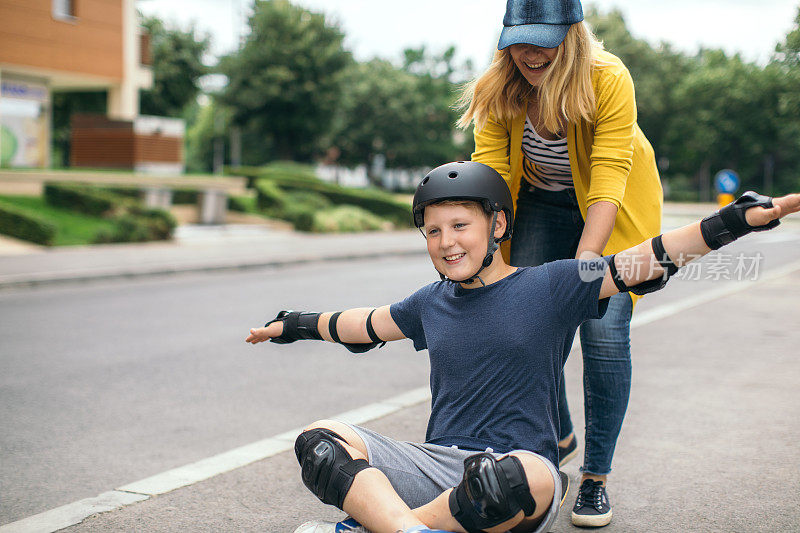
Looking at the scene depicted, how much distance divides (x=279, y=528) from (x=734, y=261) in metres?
1.80

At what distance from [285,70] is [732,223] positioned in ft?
122

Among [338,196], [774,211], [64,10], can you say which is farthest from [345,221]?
[774,211]

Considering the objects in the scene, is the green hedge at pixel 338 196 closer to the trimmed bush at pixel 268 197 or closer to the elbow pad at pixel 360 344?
the trimmed bush at pixel 268 197

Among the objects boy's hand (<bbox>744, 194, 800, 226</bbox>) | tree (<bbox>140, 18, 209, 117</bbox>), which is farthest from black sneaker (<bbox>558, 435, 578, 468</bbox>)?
tree (<bbox>140, 18, 209, 117</bbox>)

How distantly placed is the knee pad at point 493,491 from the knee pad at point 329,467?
332 mm

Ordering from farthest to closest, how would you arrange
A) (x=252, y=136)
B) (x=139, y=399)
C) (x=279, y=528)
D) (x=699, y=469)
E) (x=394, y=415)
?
(x=252, y=136)
(x=139, y=399)
(x=394, y=415)
(x=699, y=469)
(x=279, y=528)


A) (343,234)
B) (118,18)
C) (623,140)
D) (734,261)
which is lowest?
(343,234)

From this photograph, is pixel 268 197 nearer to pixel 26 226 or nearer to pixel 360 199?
pixel 360 199

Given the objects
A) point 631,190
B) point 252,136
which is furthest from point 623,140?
point 252,136

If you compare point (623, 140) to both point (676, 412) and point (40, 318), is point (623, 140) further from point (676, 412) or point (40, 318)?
point (40, 318)

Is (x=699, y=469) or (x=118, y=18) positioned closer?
(x=699, y=469)

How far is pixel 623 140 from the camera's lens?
Answer: 2.82m

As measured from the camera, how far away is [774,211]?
6.82ft

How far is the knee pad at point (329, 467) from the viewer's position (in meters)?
2.39
